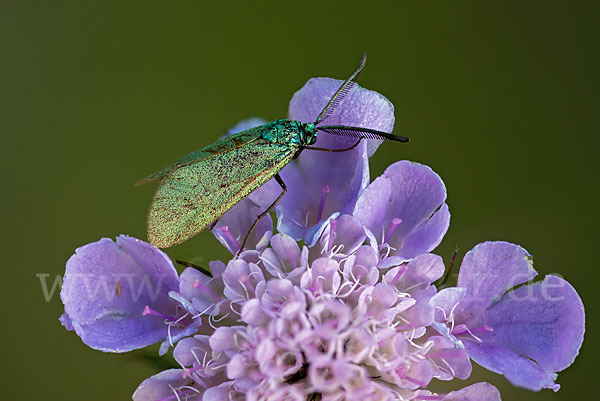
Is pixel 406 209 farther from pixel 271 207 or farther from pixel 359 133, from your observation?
pixel 271 207

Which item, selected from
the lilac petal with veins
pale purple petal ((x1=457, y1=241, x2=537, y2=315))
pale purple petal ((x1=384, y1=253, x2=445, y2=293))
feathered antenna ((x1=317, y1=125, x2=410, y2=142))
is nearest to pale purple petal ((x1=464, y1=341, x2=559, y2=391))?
pale purple petal ((x1=457, y1=241, x2=537, y2=315))

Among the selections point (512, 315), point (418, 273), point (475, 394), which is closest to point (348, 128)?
point (418, 273)

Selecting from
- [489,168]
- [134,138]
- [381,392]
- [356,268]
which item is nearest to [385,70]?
[489,168]

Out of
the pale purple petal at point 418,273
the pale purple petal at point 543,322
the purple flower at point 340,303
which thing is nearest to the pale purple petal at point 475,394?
the purple flower at point 340,303

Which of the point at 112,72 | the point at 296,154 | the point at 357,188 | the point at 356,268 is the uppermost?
the point at 112,72

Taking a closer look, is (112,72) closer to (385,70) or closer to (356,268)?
(385,70)

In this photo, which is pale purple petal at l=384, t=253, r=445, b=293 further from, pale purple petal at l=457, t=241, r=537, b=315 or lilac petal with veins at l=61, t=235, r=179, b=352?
lilac petal with veins at l=61, t=235, r=179, b=352

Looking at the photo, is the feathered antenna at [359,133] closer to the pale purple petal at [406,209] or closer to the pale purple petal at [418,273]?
the pale purple petal at [406,209]
